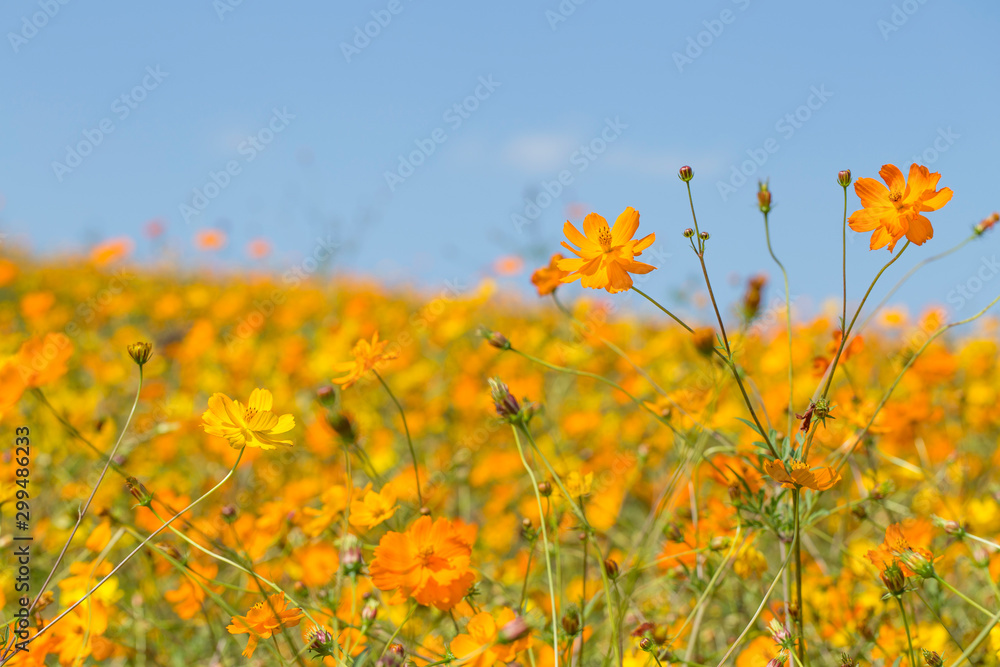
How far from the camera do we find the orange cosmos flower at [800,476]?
0.81m

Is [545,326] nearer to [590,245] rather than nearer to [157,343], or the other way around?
[157,343]

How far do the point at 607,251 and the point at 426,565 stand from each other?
482mm

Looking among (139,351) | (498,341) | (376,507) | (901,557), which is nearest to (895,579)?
(901,557)

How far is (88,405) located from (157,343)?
1238 millimetres

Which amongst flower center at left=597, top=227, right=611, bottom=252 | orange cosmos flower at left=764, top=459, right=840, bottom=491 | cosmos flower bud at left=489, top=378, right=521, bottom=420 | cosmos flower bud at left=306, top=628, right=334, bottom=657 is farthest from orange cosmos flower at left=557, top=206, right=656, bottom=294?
cosmos flower bud at left=306, top=628, right=334, bottom=657

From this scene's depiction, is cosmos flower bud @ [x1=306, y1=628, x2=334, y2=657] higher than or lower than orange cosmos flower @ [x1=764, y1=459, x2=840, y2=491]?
lower

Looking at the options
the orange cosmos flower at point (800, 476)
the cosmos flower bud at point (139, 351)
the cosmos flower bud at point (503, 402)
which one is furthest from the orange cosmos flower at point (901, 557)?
the cosmos flower bud at point (139, 351)

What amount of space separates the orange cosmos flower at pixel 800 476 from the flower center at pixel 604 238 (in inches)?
13.7

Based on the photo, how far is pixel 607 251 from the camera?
99cm

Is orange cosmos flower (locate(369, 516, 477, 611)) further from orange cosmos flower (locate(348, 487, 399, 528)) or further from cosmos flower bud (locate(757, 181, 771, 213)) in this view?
cosmos flower bud (locate(757, 181, 771, 213))

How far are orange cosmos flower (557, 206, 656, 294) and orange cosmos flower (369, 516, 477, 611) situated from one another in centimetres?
38

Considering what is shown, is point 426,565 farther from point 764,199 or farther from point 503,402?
point 764,199

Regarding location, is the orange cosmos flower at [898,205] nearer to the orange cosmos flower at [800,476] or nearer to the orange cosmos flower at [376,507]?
the orange cosmos flower at [800,476]

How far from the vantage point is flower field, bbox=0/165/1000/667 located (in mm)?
948
